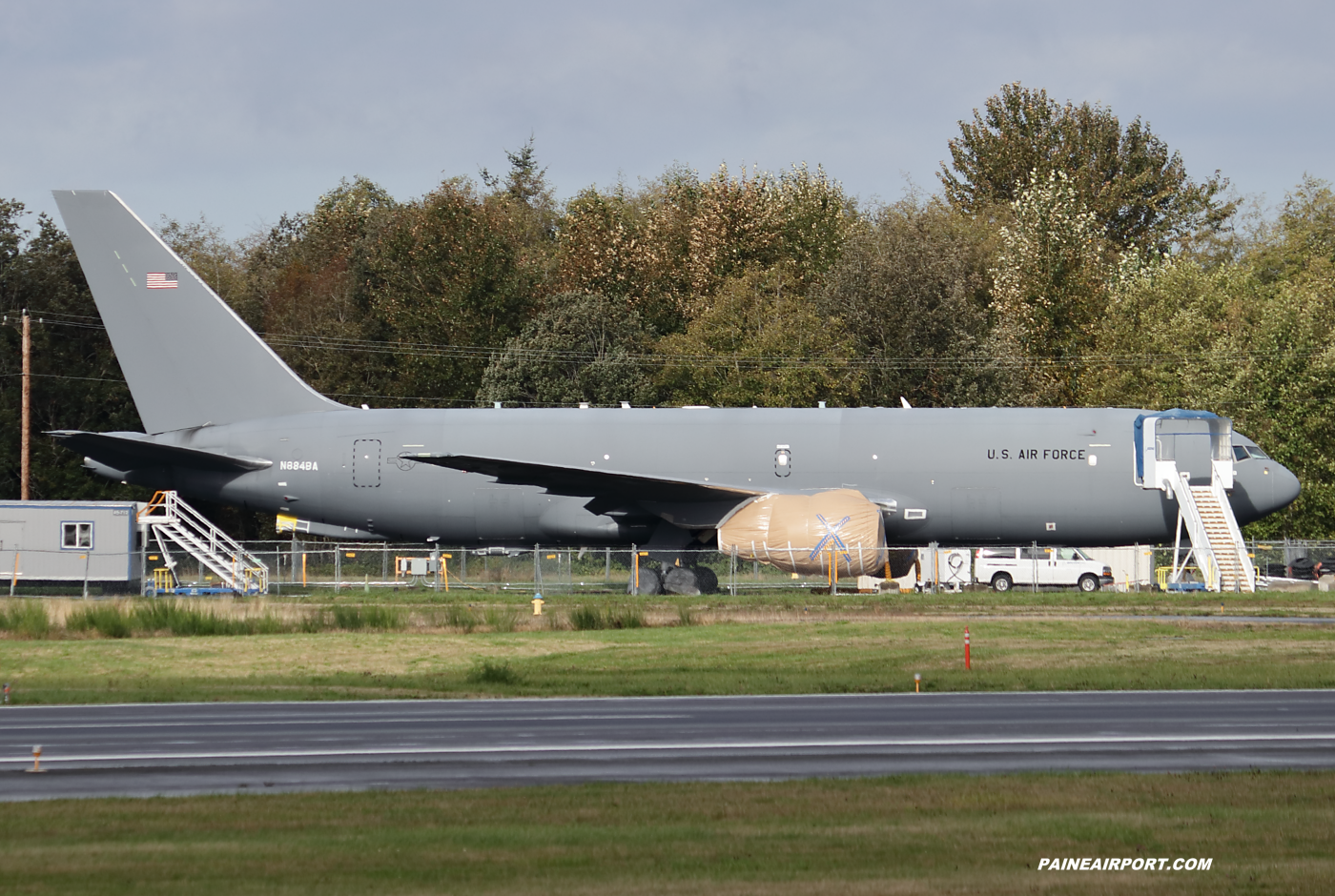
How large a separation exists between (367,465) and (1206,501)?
23.5 m

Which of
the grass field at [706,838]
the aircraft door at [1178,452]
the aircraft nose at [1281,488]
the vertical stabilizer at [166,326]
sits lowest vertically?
the grass field at [706,838]

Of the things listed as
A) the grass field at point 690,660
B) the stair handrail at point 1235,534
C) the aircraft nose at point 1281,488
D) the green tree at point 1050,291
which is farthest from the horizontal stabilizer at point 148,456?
the green tree at point 1050,291

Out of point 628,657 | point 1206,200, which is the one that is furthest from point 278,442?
point 1206,200

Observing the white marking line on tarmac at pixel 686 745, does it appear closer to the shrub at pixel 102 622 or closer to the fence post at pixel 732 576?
the shrub at pixel 102 622

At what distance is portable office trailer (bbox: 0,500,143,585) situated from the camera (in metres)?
42.0

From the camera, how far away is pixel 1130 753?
1543cm

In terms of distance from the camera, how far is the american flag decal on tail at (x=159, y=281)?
139ft

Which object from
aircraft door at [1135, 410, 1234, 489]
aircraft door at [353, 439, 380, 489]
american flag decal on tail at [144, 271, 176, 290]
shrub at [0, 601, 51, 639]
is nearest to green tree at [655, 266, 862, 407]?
aircraft door at [1135, 410, 1234, 489]

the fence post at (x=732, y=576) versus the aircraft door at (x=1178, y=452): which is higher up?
the aircraft door at (x=1178, y=452)

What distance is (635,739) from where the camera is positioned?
672 inches

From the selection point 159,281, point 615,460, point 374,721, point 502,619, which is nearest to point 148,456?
point 159,281

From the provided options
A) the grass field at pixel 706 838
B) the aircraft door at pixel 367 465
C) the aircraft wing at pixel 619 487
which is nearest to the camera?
the grass field at pixel 706 838

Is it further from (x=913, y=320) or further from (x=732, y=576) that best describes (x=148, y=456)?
(x=913, y=320)
